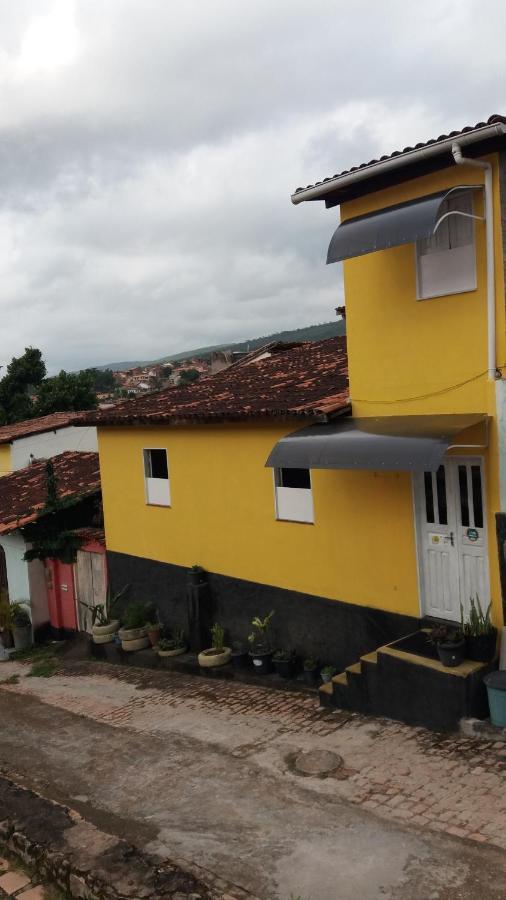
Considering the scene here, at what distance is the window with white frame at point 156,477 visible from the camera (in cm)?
1397

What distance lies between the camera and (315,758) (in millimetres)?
8305

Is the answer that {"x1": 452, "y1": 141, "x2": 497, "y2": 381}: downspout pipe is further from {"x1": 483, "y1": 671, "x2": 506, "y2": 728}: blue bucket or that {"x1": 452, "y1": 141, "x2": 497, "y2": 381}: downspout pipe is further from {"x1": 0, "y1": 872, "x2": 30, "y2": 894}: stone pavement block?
{"x1": 0, "y1": 872, "x2": 30, "y2": 894}: stone pavement block

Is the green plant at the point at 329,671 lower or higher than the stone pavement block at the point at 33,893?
higher

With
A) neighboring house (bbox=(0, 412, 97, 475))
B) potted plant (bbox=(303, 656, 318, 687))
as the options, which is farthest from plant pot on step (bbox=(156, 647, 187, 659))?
neighboring house (bbox=(0, 412, 97, 475))

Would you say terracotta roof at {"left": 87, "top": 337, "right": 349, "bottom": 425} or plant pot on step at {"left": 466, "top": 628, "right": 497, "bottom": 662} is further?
terracotta roof at {"left": 87, "top": 337, "right": 349, "bottom": 425}

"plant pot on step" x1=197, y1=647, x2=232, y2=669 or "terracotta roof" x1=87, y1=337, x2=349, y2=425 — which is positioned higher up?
"terracotta roof" x1=87, y1=337, x2=349, y2=425

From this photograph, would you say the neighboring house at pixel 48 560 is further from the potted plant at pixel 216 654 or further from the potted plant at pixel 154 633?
the potted plant at pixel 216 654

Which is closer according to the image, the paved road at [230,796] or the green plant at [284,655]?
the paved road at [230,796]

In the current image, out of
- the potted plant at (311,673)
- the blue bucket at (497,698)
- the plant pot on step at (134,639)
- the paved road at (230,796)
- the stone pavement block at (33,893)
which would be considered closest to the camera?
the paved road at (230,796)

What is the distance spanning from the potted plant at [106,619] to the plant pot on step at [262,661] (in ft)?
14.3

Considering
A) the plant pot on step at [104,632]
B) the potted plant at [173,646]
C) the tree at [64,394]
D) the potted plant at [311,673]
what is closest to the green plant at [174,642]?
the potted plant at [173,646]

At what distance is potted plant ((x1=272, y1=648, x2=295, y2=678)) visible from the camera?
11.1 m

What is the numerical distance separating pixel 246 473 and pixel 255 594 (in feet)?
6.33

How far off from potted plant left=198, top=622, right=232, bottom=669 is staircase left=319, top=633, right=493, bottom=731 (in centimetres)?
285
